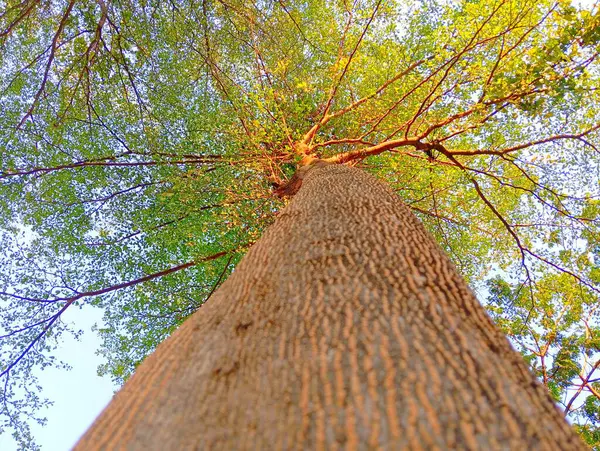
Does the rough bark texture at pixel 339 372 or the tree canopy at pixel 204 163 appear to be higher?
the tree canopy at pixel 204 163

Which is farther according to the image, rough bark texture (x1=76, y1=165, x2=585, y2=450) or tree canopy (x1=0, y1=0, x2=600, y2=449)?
tree canopy (x1=0, y1=0, x2=600, y2=449)

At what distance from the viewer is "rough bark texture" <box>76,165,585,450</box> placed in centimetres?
104

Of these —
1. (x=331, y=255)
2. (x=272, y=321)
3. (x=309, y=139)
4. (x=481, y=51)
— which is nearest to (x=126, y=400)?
(x=272, y=321)

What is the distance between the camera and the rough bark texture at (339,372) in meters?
1.04

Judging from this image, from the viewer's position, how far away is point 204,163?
8500mm

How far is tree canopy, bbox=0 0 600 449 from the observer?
22.1 ft

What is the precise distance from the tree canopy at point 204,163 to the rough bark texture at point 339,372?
4735mm

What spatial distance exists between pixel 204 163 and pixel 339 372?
7.96 m

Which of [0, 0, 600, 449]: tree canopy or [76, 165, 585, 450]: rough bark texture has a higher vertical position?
[0, 0, 600, 449]: tree canopy

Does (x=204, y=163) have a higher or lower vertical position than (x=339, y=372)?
higher

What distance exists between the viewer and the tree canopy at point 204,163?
22.1 ft

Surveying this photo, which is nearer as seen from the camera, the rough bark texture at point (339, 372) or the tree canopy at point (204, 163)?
the rough bark texture at point (339, 372)

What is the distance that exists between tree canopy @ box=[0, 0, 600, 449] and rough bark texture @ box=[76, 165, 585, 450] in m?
4.74

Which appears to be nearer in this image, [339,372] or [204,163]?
[339,372]
